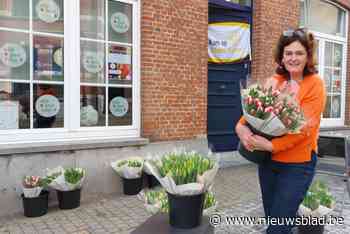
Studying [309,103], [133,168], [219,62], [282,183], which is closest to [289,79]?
[309,103]

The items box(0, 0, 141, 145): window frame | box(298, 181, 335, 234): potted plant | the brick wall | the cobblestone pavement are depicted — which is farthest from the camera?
the brick wall

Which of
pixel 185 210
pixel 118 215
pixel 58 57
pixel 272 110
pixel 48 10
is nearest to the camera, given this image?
pixel 272 110

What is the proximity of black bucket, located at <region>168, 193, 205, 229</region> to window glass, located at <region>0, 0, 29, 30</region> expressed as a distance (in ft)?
11.6

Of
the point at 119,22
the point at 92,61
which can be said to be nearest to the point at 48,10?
the point at 92,61

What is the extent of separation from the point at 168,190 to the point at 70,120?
311cm

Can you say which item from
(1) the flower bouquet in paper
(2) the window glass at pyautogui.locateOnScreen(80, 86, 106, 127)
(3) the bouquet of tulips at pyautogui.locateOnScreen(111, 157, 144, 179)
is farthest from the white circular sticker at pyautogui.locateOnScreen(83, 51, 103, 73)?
(1) the flower bouquet in paper

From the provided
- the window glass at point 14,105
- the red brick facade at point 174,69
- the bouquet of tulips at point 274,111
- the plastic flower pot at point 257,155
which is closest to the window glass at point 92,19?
the red brick facade at point 174,69

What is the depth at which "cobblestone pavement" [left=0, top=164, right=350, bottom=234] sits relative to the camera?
3.79 meters

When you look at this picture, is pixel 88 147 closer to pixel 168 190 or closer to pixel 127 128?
pixel 127 128

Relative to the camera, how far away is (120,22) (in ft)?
17.6

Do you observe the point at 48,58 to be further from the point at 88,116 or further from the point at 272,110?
the point at 272,110

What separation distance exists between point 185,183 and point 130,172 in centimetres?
292

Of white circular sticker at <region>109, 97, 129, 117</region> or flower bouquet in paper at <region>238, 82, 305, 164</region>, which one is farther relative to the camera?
white circular sticker at <region>109, 97, 129, 117</region>

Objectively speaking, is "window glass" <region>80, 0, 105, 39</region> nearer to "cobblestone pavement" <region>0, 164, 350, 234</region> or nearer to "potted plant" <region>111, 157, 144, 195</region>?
"potted plant" <region>111, 157, 144, 195</region>
